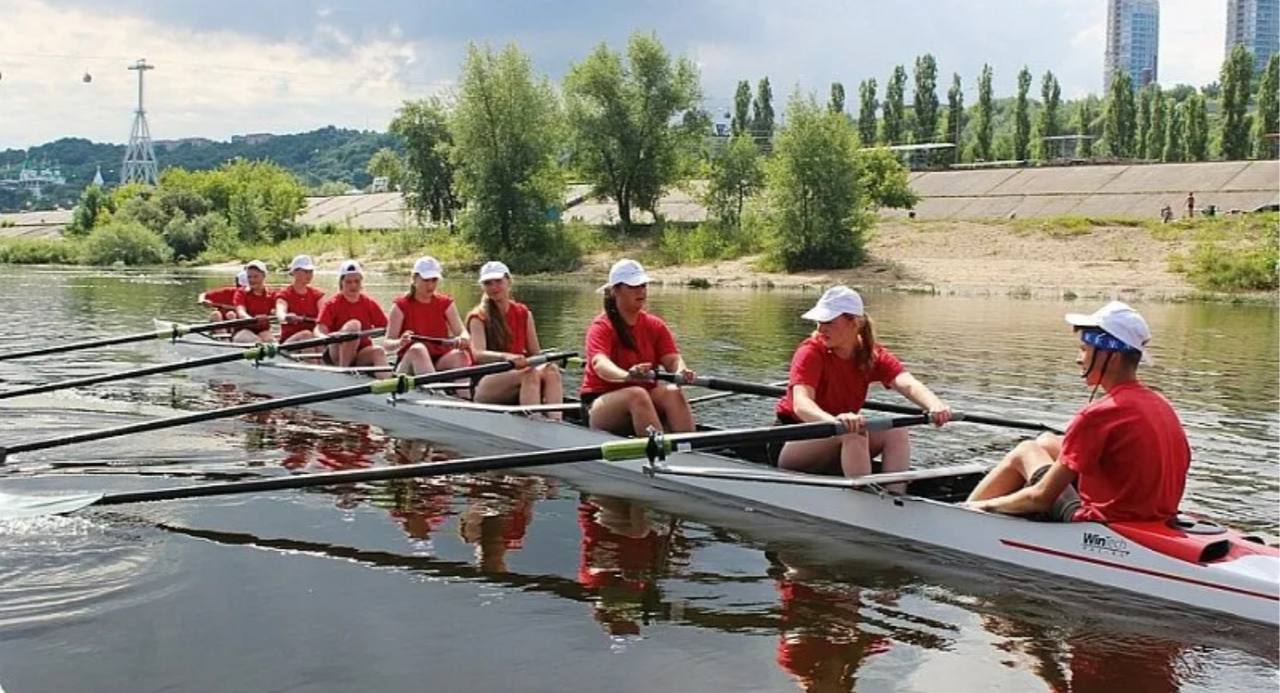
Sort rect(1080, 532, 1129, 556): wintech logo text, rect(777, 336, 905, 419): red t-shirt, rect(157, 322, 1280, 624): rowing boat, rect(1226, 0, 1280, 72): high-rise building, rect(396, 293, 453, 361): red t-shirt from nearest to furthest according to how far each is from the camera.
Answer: rect(157, 322, 1280, 624): rowing boat < rect(1080, 532, 1129, 556): wintech logo text < rect(777, 336, 905, 419): red t-shirt < rect(396, 293, 453, 361): red t-shirt < rect(1226, 0, 1280, 72): high-rise building

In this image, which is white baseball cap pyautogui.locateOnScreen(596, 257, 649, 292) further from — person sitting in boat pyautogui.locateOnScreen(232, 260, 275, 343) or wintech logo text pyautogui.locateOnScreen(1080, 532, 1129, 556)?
person sitting in boat pyautogui.locateOnScreen(232, 260, 275, 343)

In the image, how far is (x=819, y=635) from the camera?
6992 mm

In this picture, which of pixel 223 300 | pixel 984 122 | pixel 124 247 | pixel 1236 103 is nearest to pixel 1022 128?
pixel 984 122

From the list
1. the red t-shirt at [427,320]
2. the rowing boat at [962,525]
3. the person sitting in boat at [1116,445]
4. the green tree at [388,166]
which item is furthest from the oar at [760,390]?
the green tree at [388,166]

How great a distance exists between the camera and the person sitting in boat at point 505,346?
39.4 feet

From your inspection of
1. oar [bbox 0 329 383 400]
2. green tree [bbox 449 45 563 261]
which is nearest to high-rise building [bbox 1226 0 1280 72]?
→ green tree [bbox 449 45 563 261]

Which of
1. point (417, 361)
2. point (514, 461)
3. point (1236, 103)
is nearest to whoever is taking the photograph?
point (514, 461)

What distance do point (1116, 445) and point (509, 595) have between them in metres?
3.82

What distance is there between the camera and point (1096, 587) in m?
7.23

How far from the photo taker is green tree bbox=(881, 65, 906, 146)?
3952 inches

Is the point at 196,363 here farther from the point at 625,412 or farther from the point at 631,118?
the point at 631,118

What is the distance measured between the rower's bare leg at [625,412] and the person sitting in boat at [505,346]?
1.49 metres

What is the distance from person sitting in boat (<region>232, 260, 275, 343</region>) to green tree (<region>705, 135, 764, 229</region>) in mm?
43371

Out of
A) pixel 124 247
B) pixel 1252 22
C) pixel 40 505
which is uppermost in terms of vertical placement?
pixel 1252 22
